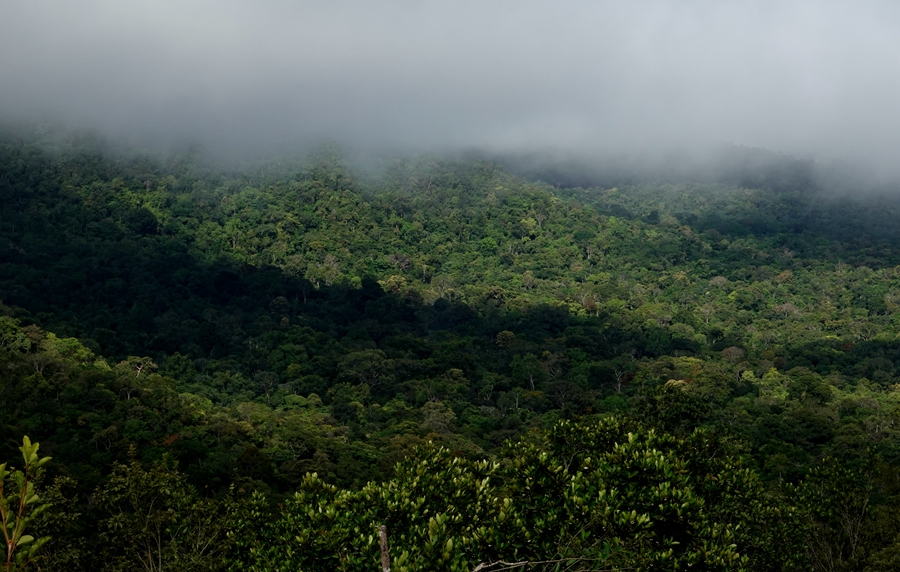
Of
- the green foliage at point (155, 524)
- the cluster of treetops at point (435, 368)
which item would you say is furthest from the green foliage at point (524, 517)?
the green foliage at point (155, 524)

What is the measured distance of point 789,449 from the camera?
37500 mm

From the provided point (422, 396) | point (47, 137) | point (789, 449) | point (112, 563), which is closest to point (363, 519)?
point (112, 563)

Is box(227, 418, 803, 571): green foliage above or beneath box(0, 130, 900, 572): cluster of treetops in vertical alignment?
above

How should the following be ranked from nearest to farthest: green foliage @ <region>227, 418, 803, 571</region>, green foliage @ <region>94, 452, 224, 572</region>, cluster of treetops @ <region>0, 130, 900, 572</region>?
green foliage @ <region>227, 418, 803, 571</region> → cluster of treetops @ <region>0, 130, 900, 572</region> → green foliage @ <region>94, 452, 224, 572</region>

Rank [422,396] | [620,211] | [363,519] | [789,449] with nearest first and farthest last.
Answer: [363,519] → [789,449] → [422,396] → [620,211]

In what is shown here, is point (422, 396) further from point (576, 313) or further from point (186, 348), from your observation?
→ point (576, 313)

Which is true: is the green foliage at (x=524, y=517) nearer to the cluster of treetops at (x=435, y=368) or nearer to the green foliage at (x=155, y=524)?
the cluster of treetops at (x=435, y=368)

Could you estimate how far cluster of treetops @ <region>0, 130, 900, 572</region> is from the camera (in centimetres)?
966

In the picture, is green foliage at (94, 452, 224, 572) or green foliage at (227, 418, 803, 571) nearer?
green foliage at (227, 418, 803, 571)

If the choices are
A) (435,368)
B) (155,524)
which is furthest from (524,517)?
(435,368)

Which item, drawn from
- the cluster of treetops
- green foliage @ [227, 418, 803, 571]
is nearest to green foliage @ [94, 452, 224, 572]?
the cluster of treetops

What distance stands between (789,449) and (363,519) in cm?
3421

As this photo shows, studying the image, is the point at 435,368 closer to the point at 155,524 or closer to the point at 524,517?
the point at 155,524

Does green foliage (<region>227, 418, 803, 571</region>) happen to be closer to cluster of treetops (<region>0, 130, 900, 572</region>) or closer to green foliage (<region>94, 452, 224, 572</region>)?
cluster of treetops (<region>0, 130, 900, 572</region>)
